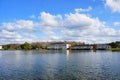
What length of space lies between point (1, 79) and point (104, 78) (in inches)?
584

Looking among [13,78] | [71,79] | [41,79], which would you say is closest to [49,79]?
[41,79]

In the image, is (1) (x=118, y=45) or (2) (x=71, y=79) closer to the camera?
(2) (x=71, y=79)

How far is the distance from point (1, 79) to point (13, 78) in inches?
67.8

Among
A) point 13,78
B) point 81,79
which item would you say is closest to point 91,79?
point 81,79

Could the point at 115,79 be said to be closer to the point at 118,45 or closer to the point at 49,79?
the point at 49,79

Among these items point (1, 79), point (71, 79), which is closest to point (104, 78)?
point (71, 79)

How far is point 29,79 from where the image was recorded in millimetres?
30359

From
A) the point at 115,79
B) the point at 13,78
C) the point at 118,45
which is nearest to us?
the point at 115,79

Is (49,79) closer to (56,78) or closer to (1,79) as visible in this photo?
(56,78)

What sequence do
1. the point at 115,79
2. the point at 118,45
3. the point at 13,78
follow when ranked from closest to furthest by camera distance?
the point at 115,79, the point at 13,78, the point at 118,45

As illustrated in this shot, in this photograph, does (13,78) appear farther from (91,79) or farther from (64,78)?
(91,79)

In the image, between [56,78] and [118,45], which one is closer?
[56,78]

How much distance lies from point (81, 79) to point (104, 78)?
11.4 feet

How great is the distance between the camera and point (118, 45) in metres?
197
